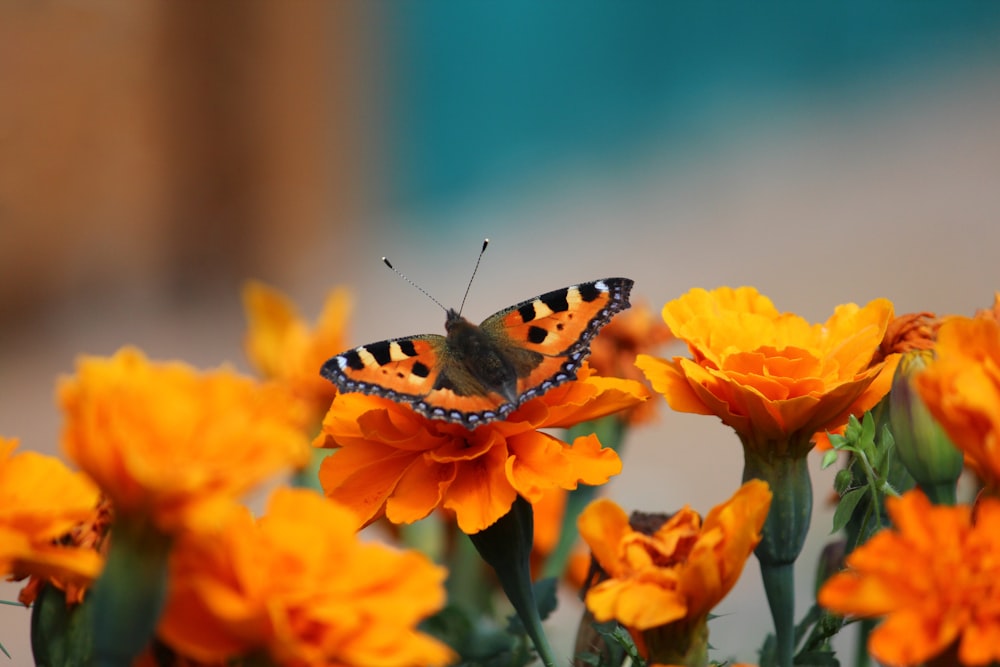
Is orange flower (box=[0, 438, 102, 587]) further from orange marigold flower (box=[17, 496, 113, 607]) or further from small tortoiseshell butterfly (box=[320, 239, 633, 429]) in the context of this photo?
small tortoiseshell butterfly (box=[320, 239, 633, 429])

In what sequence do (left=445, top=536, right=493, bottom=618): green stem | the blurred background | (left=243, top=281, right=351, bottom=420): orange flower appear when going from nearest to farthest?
(left=445, top=536, right=493, bottom=618): green stem → (left=243, top=281, right=351, bottom=420): orange flower → the blurred background

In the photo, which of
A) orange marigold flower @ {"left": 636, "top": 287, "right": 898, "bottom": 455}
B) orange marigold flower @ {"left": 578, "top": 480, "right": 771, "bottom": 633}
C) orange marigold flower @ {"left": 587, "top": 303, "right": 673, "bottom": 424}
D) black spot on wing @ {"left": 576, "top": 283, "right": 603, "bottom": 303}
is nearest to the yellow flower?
orange marigold flower @ {"left": 578, "top": 480, "right": 771, "bottom": 633}

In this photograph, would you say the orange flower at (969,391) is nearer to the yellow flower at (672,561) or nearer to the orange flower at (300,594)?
the yellow flower at (672,561)

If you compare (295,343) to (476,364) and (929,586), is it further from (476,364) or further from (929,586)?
(929,586)

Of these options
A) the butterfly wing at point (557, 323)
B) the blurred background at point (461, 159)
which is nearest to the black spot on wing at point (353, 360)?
the butterfly wing at point (557, 323)

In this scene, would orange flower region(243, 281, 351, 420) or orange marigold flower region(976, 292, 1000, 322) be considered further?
orange flower region(243, 281, 351, 420)

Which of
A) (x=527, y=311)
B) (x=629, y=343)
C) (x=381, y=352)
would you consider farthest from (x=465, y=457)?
(x=629, y=343)
